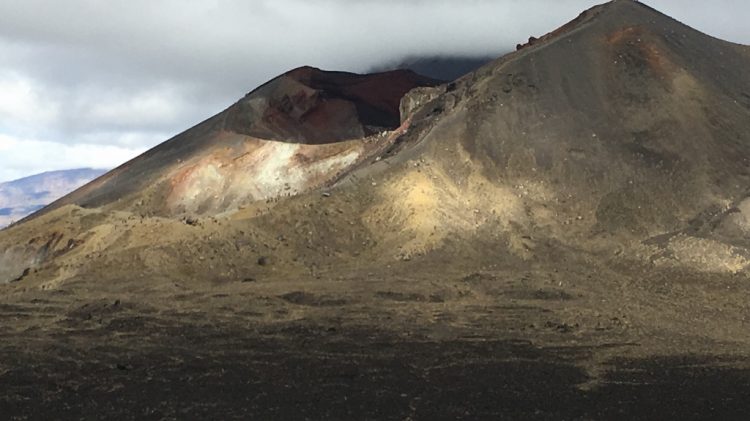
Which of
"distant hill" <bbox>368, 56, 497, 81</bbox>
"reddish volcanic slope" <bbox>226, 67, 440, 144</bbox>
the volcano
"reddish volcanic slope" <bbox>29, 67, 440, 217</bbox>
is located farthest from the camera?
"distant hill" <bbox>368, 56, 497, 81</bbox>

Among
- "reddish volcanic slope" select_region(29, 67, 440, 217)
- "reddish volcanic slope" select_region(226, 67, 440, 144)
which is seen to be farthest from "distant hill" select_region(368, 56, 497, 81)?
"reddish volcanic slope" select_region(226, 67, 440, 144)

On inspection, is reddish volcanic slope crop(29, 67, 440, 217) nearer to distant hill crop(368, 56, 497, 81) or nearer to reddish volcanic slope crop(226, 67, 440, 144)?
reddish volcanic slope crop(226, 67, 440, 144)

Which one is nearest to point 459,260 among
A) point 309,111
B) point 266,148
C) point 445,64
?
point 266,148

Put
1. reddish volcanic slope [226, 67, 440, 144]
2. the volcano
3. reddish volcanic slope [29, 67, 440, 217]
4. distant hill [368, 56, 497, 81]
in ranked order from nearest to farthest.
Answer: the volcano < reddish volcanic slope [29, 67, 440, 217] < reddish volcanic slope [226, 67, 440, 144] < distant hill [368, 56, 497, 81]

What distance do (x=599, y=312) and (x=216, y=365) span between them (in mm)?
8667

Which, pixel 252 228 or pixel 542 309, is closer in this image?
pixel 542 309

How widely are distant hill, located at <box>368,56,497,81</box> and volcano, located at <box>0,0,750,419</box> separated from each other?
36308 mm

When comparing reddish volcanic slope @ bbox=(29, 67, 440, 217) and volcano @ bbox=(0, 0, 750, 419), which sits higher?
reddish volcanic slope @ bbox=(29, 67, 440, 217)

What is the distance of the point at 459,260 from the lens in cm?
2050

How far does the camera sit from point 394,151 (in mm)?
28000

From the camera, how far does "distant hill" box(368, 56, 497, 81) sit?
69250 millimetres

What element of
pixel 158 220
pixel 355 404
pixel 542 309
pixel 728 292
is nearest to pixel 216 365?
pixel 355 404

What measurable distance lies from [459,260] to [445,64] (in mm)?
53267

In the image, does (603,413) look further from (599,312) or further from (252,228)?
(252,228)
